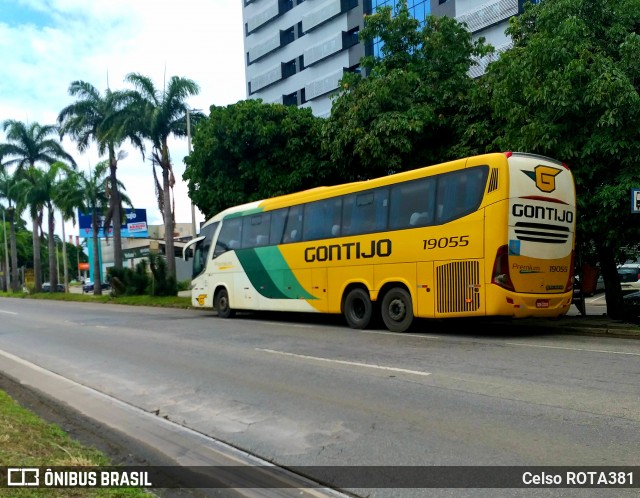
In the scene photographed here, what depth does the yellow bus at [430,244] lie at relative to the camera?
11.3m

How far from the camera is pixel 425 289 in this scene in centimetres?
1257

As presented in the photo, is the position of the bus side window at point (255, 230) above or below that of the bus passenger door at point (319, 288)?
above

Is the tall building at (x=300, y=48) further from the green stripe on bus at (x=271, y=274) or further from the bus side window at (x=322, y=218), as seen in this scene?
the bus side window at (x=322, y=218)

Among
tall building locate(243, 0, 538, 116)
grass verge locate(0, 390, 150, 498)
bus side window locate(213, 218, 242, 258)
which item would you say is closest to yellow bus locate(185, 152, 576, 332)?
bus side window locate(213, 218, 242, 258)

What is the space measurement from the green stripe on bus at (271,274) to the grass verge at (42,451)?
33.9 feet

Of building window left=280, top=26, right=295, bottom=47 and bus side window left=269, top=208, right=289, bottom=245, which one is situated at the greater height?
building window left=280, top=26, right=295, bottom=47

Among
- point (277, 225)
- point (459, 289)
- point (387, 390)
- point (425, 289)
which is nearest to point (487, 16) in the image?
point (277, 225)

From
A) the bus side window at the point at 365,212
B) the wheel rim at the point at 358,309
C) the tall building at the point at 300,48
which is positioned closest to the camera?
Result: the bus side window at the point at 365,212

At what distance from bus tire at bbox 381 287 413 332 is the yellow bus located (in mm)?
26

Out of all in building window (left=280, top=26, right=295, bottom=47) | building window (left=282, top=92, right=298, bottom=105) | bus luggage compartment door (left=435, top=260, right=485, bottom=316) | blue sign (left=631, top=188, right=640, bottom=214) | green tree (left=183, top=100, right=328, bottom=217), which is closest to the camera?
blue sign (left=631, top=188, right=640, bottom=214)

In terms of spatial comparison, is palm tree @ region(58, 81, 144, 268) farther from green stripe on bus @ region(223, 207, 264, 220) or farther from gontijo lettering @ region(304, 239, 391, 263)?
gontijo lettering @ region(304, 239, 391, 263)

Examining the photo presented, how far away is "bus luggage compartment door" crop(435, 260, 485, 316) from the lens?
11492 millimetres

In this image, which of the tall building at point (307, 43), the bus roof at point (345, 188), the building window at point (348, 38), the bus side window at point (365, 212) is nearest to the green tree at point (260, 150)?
the bus roof at point (345, 188)

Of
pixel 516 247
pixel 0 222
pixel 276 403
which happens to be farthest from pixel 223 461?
pixel 0 222
